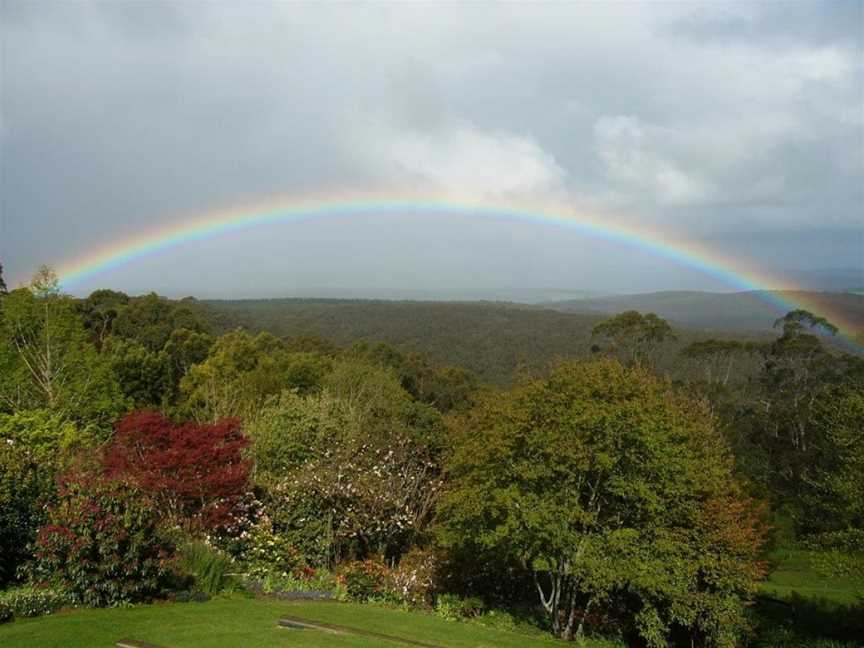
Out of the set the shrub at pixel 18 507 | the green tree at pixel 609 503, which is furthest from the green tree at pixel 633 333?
the shrub at pixel 18 507

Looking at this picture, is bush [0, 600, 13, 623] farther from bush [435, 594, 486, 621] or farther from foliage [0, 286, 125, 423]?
foliage [0, 286, 125, 423]

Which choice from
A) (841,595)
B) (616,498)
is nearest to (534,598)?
(616,498)

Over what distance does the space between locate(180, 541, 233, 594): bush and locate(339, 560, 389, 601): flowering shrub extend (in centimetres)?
289

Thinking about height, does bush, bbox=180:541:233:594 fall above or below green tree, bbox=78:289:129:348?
below

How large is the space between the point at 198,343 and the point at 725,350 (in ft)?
138

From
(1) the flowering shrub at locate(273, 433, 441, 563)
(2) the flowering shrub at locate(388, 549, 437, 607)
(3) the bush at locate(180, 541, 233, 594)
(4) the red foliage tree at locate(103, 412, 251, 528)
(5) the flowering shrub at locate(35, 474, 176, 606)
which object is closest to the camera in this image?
(5) the flowering shrub at locate(35, 474, 176, 606)

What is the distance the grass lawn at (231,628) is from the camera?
28.4 ft

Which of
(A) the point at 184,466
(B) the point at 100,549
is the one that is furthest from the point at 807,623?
(B) the point at 100,549

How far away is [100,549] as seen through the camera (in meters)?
10.6

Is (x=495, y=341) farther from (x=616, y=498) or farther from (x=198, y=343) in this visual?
(x=616, y=498)

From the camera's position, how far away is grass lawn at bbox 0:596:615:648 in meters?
8.65

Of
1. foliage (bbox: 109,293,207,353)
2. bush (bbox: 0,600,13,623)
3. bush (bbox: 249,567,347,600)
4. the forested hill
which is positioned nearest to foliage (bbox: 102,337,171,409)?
foliage (bbox: 109,293,207,353)

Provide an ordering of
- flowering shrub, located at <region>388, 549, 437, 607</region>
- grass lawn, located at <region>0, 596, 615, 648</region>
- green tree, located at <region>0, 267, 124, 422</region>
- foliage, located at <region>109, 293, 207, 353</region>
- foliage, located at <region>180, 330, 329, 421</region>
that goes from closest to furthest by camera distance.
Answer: grass lawn, located at <region>0, 596, 615, 648</region>
flowering shrub, located at <region>388, 549, 437, 607</region>
green tree, located at <region>0, 267, 124, 422</region>
foliage, located at <region>180, 330, 329, 421</region>
foliage, located at <region>109, 293, 207, 353</region>

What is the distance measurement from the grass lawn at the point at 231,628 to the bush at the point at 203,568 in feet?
2.09
